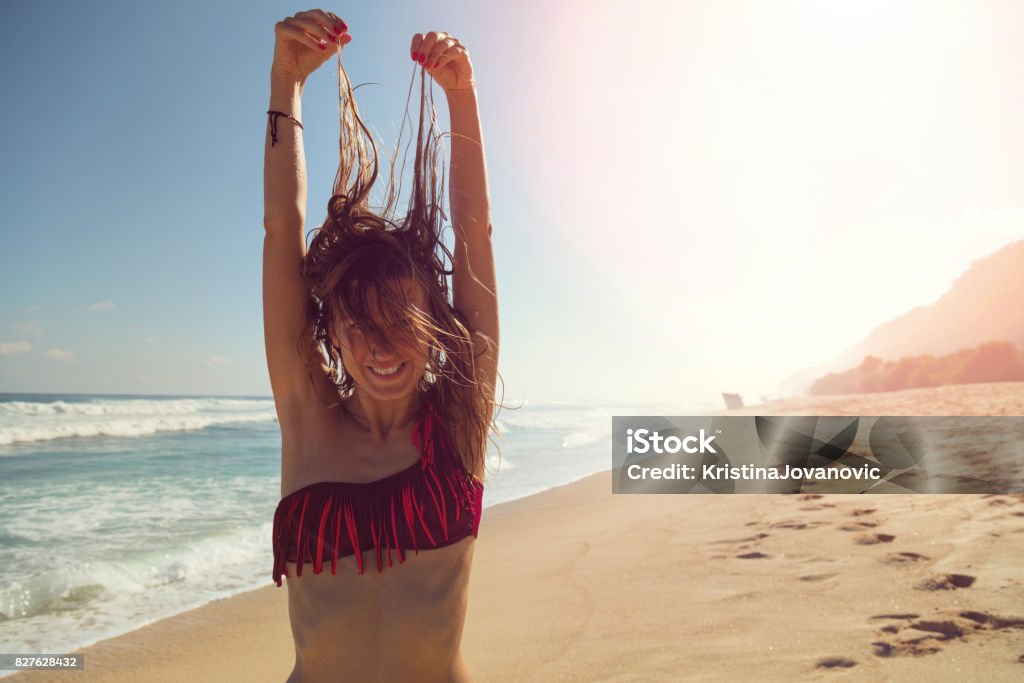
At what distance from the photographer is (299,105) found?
5.07 feet

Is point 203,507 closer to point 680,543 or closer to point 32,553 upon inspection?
point 32,553

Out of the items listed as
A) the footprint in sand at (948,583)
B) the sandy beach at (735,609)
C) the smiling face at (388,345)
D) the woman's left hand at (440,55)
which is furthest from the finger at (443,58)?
the footprint in sand at (948,583)

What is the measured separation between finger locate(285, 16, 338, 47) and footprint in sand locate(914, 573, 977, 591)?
422 centimetres

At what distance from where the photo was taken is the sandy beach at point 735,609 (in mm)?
3025

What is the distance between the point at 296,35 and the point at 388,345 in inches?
31.1

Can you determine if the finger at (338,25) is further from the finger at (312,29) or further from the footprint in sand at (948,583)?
the footprint in sand at (948,583)

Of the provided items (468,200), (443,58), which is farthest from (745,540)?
(443,58)

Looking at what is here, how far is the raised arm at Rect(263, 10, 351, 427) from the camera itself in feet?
4.64

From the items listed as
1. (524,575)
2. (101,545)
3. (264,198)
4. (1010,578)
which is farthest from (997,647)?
(101,545)

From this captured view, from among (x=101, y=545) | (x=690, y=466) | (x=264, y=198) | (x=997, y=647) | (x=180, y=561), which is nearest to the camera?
(x=264, y=198)

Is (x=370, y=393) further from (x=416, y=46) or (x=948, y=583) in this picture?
(x=948, y=583)

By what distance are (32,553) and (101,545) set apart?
564mm

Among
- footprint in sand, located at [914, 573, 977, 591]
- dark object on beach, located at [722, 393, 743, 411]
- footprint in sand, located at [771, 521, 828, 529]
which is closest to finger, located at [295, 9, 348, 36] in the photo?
footprint in sand, located at [914, 573, 977, 591]

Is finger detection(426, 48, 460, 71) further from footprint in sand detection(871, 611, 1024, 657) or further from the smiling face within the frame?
footprint in sand detection(871, 611, 1024, 657)
